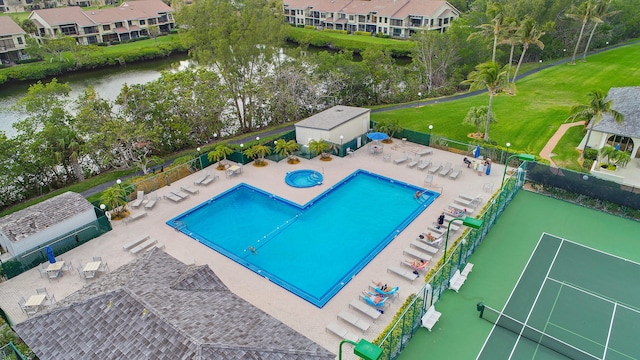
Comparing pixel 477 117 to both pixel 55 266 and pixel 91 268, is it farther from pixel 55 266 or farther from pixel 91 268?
pixel 55 266

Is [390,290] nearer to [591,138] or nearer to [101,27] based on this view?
[591,138]

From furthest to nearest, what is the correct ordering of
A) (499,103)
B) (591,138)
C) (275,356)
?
(499,103), (591,138), (275,356)

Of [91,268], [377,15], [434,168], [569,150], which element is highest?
[377,15]

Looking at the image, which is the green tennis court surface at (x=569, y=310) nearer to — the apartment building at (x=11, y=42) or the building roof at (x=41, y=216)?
the building roof at (x=41, y=216)

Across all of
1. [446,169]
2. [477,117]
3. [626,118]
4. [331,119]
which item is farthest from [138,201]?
[626,118]

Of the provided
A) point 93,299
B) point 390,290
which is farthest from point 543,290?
point 93,299

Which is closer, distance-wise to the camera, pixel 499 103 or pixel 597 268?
pixel 597 268

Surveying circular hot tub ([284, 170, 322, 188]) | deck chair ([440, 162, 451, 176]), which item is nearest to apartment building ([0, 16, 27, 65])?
circular hot tub ([284, 170, 322, 188])

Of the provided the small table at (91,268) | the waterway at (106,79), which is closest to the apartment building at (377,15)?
the waterway at (106,79)
